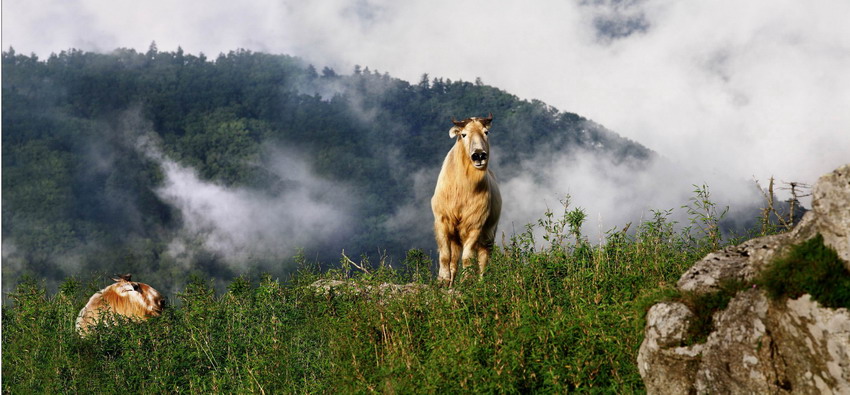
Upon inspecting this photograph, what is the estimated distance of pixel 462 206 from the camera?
11922 millimetres

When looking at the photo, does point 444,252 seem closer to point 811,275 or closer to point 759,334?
point 759,334

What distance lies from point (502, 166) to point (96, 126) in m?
64.2

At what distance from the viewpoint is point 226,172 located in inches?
4670

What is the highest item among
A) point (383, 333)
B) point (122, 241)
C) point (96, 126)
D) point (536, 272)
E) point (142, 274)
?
point (96, 126)

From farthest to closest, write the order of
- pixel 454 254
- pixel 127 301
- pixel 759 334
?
1. pixel 127 301
2. pixel 454 254
3. pixel 759 334

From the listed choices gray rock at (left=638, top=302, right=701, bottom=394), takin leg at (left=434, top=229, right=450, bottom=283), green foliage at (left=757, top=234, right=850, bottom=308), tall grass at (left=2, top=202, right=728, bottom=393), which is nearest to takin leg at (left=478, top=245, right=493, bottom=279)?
takin leg at (left=434, top=229, right=450, bottom=283)

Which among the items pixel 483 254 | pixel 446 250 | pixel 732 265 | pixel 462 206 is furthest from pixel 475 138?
pixel 732 265

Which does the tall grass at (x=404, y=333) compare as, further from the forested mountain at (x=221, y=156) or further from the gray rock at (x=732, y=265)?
the forested mountain at (x=221, y=156)

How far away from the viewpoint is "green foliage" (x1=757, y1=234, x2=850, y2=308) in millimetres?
4902

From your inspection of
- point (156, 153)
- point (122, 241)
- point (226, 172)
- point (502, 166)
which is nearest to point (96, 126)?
point (156, 153)

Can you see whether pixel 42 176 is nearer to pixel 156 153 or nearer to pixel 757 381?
pixel 156 153

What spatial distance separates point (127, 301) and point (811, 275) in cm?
1058

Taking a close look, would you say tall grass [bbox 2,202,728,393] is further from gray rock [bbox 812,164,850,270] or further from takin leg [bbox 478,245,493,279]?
gray rock [bbox 812,164,850,270]

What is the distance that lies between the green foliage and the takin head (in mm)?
6013
